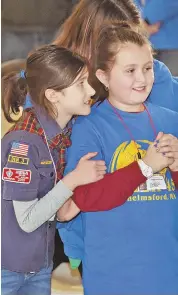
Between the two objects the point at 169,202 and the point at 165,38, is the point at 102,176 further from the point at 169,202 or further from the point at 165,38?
the point at 165,38

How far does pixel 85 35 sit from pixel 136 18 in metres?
0.12

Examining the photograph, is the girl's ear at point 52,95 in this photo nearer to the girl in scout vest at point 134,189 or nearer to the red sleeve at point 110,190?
the girl in scout vest at point 134,189

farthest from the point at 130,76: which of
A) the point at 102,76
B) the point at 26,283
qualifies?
the point at 26,283

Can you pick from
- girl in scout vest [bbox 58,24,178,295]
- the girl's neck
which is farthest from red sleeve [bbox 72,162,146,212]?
the girl's neck

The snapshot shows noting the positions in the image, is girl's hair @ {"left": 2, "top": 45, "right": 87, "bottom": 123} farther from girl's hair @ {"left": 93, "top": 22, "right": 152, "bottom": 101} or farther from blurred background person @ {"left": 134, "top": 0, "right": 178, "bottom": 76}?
blurred background person @ {"left": 134, "top": 0, "right": 178, "bottom": 76}

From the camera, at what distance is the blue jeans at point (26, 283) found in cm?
113

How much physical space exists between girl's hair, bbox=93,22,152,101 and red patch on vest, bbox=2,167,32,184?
230 mm

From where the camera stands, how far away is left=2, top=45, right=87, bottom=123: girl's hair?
111 cm

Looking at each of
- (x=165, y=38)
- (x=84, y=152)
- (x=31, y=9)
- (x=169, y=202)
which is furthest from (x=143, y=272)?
(x=31, y=9)

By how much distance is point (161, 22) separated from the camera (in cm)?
121

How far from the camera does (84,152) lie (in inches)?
44.4

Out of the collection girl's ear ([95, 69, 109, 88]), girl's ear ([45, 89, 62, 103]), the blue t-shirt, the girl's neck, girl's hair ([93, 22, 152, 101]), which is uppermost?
girl's hair ([93, 22, 152, 101])

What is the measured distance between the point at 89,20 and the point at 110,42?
0.08m

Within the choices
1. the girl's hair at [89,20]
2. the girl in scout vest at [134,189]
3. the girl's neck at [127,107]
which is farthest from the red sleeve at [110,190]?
the girl's hair at [89,20]
